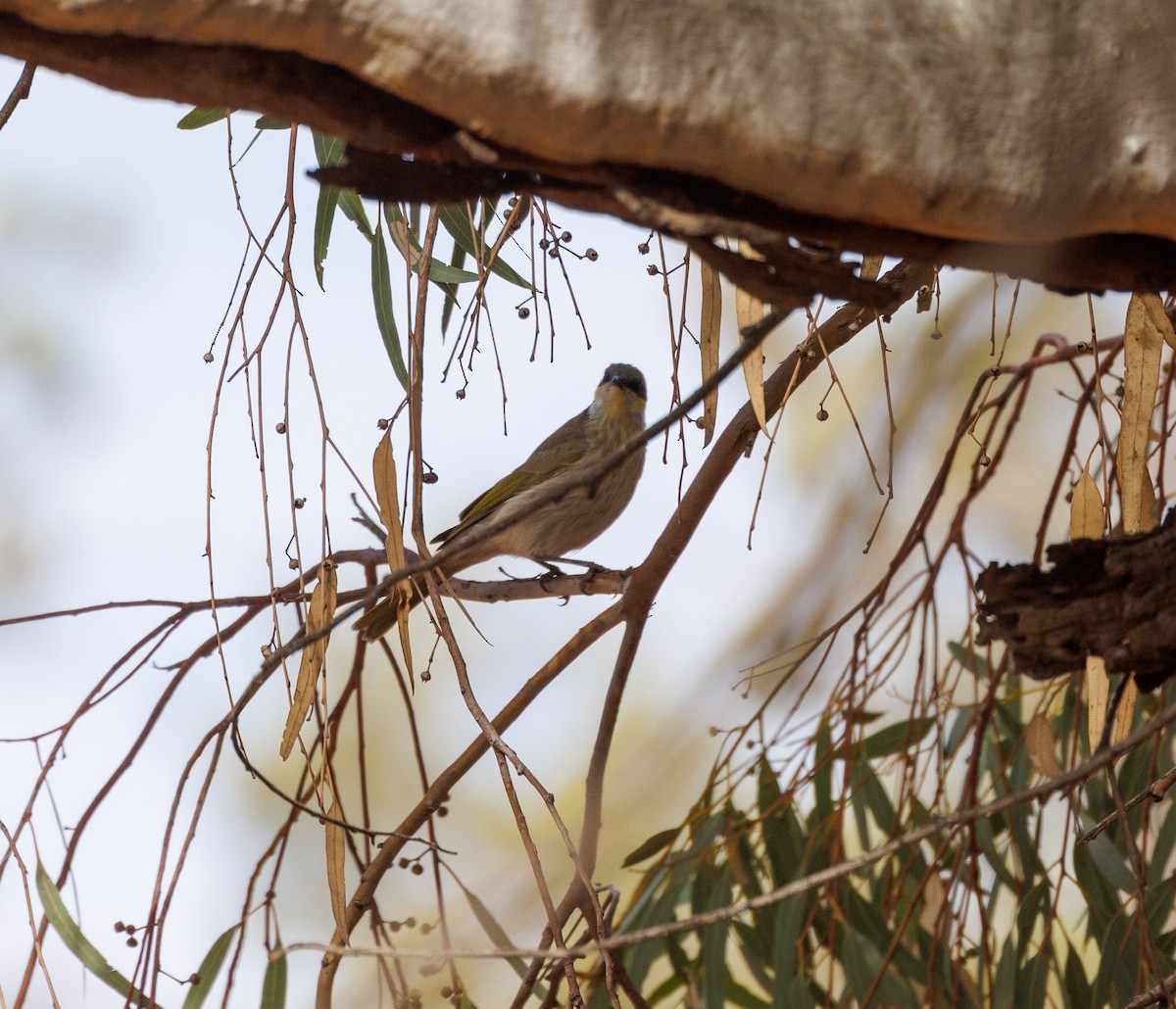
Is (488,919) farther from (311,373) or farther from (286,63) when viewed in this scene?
(286,63)

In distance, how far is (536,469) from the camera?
4.55m

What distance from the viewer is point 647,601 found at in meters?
2.21

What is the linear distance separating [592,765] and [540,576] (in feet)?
2.84

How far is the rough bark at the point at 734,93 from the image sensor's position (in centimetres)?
89

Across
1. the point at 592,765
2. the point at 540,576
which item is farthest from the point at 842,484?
the point at 592,765

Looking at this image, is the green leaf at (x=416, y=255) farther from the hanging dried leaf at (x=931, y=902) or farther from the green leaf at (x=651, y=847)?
the hanging dried leaf at (x=931, y=902)

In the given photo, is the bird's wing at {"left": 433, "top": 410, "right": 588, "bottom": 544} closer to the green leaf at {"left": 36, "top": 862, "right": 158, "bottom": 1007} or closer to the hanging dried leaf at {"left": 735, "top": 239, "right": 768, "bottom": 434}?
the green leaf at {"left": 36, "top": 862, "right": 158, "bottom": 1007}

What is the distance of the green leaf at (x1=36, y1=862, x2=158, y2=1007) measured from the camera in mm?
1837

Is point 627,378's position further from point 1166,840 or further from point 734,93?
point 734,93

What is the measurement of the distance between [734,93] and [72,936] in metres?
1.58

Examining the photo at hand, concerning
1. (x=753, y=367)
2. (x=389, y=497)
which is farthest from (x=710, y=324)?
(x=389, y=497)

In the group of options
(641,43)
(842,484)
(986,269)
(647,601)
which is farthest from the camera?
(842,484)

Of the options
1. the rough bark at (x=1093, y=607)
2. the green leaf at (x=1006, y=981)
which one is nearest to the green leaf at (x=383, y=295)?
the rough bark at (x=1093, y=607)

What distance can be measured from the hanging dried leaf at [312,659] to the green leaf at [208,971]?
21.4 inches
